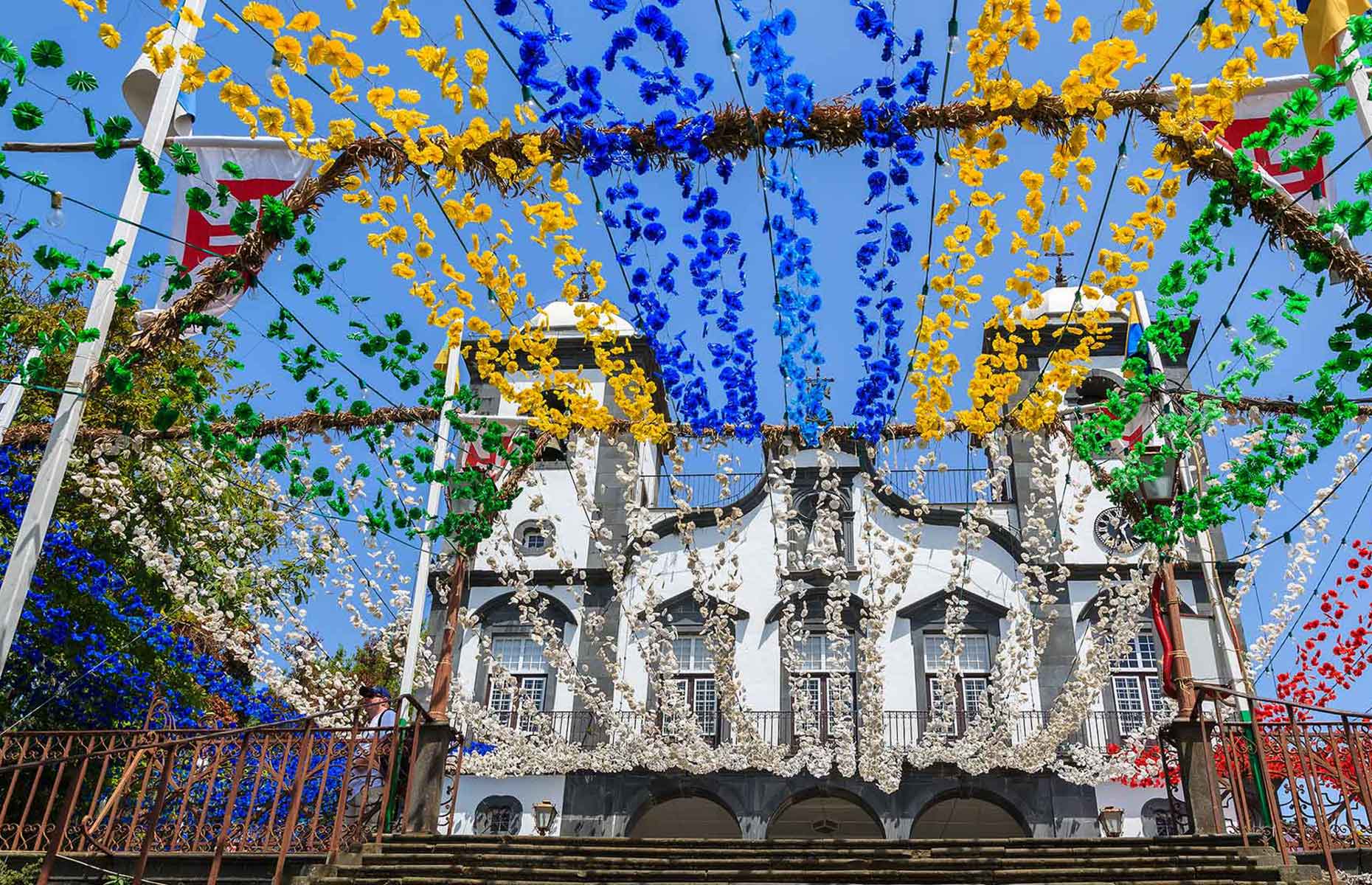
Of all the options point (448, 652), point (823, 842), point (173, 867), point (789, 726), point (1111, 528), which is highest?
point (1111, 528)

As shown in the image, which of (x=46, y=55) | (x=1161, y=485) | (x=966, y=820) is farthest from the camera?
(x=966, y=820)

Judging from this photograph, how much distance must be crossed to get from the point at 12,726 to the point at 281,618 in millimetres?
4916

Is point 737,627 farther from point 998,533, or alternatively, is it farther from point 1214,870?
point 1214,870

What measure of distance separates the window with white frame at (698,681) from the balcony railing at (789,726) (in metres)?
0.05

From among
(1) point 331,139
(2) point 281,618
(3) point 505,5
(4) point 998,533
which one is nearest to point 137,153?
(1) point 331,139

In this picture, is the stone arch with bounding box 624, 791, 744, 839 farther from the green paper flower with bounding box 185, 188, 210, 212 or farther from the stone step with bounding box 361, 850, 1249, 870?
the green paper flower with bounding box 185, 188, 210, 212

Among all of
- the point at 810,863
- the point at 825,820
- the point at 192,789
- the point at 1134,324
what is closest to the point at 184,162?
the point at 810,863

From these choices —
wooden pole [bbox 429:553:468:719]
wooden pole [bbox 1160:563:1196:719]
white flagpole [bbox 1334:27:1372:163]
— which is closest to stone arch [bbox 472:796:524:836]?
wooden pole [bbox 429:553:468:719]

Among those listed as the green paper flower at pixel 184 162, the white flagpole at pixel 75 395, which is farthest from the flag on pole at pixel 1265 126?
the white flagpole at pixel 75 395

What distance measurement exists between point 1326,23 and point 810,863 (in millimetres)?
6963

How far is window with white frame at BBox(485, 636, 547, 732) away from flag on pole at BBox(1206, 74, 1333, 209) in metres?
15.8

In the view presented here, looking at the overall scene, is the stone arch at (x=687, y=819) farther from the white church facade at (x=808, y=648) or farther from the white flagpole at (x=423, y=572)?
the white flagpole at (x=423, y=572)

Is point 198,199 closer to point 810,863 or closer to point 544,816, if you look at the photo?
point 810,863

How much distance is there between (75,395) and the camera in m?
7.00
